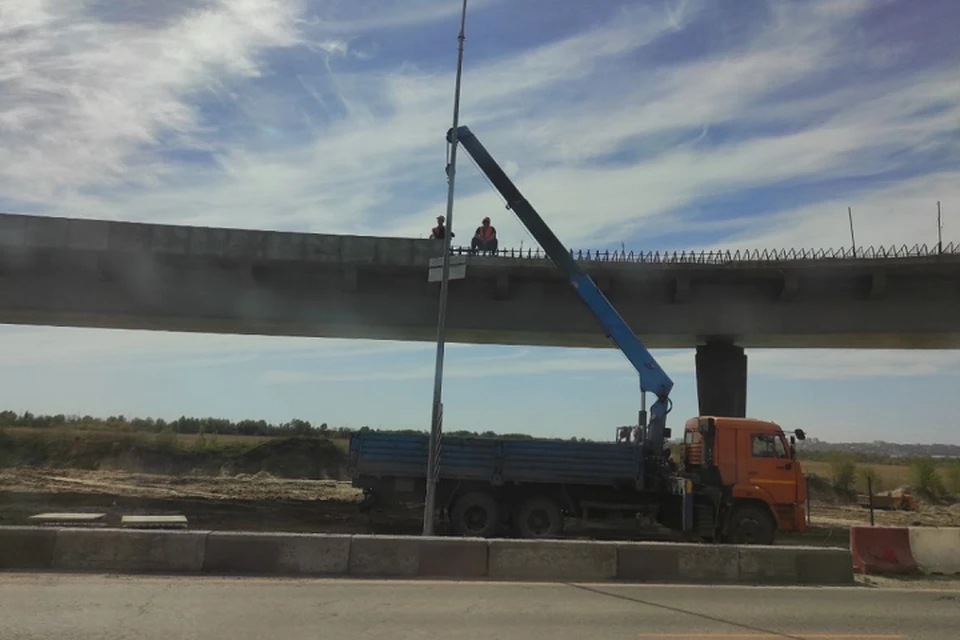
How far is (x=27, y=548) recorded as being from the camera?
9070mm

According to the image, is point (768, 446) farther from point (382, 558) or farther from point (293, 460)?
point (293, 460)

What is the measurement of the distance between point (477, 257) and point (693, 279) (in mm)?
6229

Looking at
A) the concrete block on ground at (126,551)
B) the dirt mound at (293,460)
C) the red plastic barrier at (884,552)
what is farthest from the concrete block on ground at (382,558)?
the dirt mound at (293,460)

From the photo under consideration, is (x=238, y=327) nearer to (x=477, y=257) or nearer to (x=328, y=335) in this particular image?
(x=328, y=335)

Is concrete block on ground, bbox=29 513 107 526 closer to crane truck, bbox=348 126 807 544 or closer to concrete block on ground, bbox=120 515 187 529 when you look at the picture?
concrete block on ground, bbox=120 515 187 529

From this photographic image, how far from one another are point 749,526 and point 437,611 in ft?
30.4

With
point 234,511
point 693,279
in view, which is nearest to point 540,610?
point 234,511

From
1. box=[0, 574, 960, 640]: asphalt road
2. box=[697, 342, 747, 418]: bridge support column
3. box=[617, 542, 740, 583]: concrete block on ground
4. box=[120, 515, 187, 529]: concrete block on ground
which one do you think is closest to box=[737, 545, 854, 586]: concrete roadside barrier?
box=[617, 542, 740, 583]: concrete block on ground

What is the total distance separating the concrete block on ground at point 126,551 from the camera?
9094 mm

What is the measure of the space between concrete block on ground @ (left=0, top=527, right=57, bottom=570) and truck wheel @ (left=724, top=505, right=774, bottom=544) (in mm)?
11782

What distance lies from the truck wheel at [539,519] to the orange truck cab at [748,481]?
2.89 metres

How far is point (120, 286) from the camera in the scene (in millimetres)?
20438

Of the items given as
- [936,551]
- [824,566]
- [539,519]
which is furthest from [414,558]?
[936,551]

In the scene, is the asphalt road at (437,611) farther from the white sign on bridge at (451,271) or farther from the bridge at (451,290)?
the bridge at (451,290)
